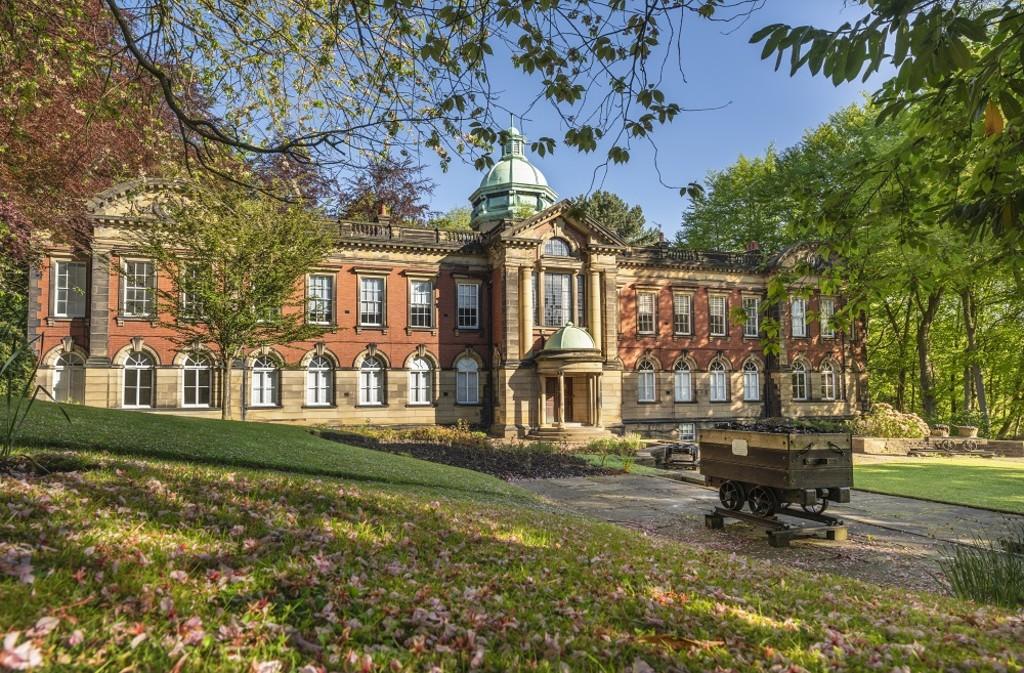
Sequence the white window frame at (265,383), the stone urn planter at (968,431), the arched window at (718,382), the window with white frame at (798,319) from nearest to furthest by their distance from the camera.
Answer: the white window frame at (265,383)
the stone urn planter at (968,431)
the arched window at (718,382)
the window with white frame at (798,319)

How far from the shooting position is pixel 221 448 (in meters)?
11.3

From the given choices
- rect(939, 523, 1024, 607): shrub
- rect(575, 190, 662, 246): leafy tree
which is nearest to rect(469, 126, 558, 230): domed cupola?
rect(575, 190, 662, 246): leafy tree

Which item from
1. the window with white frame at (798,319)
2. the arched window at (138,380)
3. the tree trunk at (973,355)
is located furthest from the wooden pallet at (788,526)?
the window with white frame at (798,319)

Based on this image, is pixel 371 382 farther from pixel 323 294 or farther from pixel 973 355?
pixel 973 355

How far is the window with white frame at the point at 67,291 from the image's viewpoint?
25.3 m

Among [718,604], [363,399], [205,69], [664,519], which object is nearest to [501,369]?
[363,399]

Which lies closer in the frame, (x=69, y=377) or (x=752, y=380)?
(x=69, y=377)

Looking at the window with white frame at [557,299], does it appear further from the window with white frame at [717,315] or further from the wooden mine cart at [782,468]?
the wooden mine cart at [782,468]

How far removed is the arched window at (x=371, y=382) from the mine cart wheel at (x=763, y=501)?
21.4m

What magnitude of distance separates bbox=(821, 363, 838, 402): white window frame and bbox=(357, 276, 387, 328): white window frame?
26.1 metres

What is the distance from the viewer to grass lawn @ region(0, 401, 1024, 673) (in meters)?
2.95

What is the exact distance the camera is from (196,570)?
12.5ft

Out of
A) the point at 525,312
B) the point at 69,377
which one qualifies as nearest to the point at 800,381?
the point at 525,312

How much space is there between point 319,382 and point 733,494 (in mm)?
21892
